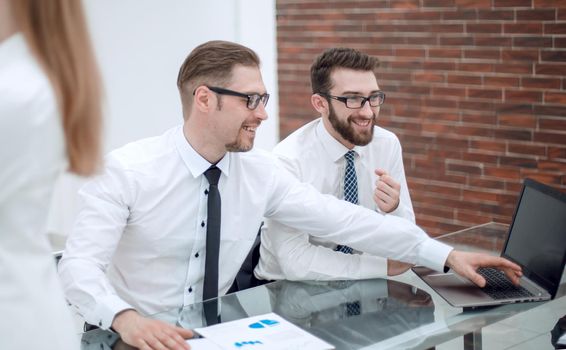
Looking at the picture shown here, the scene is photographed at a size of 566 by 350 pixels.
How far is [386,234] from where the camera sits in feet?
8.30

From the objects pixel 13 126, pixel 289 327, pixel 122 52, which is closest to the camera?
pixel 13 126

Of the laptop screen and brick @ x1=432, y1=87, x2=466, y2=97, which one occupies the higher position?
brick @ x1=432, y1=87, x2=466, y2=97

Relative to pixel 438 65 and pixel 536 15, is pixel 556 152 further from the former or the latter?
pixel 438 65

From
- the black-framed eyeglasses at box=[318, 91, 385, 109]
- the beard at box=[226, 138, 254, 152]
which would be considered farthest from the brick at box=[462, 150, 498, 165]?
the beard at box=[226, 138, 254, 152]

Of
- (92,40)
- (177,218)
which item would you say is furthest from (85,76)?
(177,218)

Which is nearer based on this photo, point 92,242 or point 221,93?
point 92,242

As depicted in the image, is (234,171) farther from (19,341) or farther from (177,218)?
(19,341)

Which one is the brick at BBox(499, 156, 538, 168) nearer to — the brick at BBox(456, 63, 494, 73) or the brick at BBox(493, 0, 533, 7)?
the brick at BBox(456, 63, 494, 73)

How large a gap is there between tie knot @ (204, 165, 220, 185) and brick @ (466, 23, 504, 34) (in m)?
2.92

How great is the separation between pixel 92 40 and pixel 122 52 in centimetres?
399

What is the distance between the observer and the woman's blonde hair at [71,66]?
45.1 inches

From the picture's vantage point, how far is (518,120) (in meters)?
4.86

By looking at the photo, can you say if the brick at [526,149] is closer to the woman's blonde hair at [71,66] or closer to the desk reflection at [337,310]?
the desk reflection at [337,310]

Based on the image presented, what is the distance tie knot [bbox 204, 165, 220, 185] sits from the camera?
96.0 inches
